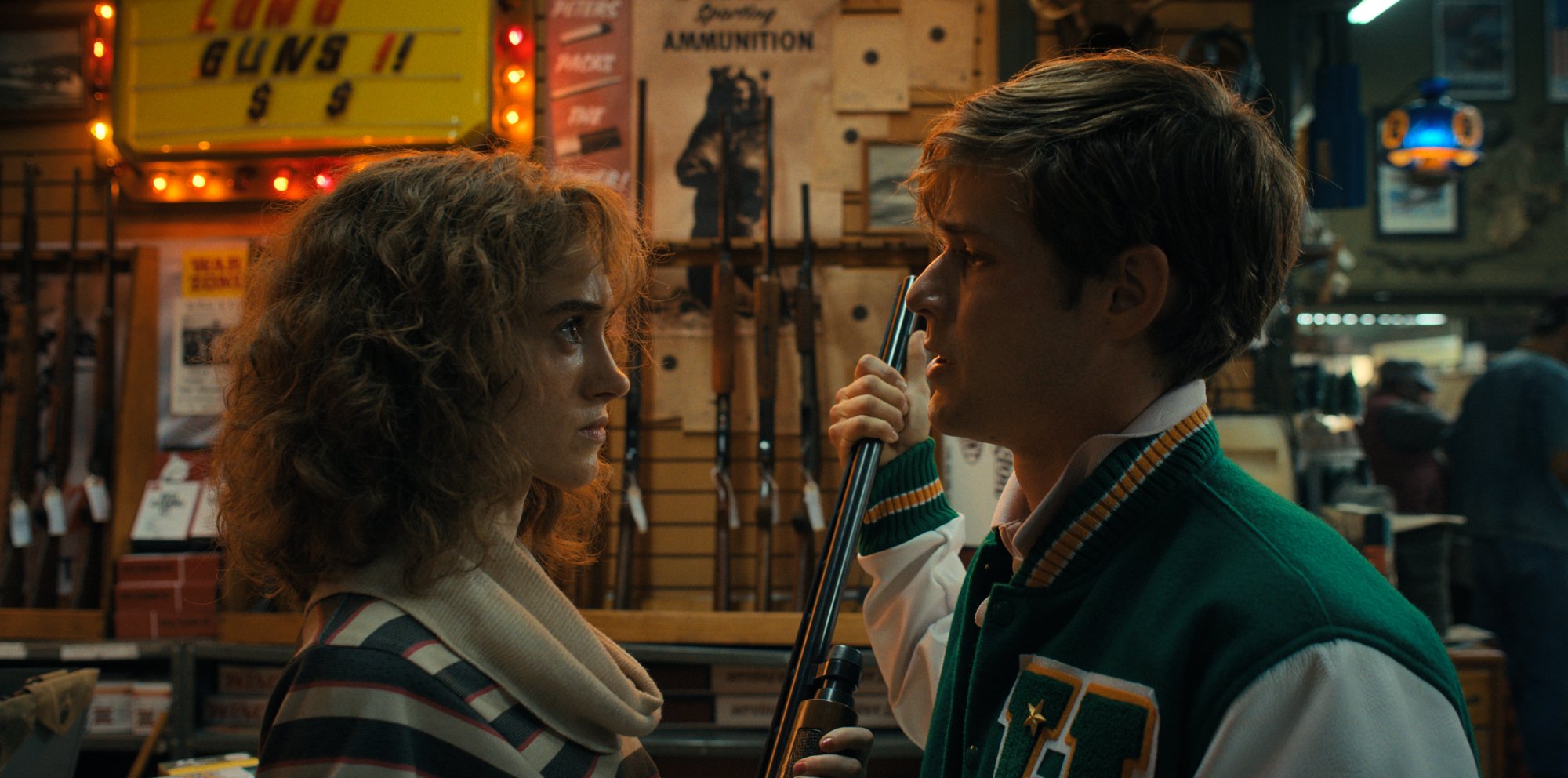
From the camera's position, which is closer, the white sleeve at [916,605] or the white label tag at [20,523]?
the white sleeve at [916,605]

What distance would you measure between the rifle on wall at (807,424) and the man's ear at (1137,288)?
205 centimetres

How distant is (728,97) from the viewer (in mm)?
3375

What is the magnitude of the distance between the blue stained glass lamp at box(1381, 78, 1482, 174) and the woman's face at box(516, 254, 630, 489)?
6277mm

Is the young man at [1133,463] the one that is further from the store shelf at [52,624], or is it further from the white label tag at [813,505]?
the store shelf at [52,624]

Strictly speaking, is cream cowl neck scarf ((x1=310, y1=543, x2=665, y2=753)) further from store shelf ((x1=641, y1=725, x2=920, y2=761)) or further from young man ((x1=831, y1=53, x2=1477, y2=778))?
store shelf ((x1=641, y1=725, x2=920, y2=761))

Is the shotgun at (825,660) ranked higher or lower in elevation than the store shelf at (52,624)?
higher

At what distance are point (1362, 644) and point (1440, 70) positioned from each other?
10.3 metres

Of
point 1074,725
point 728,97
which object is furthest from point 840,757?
point 728,97

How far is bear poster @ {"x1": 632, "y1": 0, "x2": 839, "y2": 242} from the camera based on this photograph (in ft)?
11.1

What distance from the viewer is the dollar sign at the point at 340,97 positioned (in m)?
3.32

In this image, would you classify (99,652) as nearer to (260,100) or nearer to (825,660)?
(260,100)

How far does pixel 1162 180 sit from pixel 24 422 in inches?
139

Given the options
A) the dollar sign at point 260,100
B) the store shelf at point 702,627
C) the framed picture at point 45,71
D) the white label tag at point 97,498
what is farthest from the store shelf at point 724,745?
the framed picture at point 45,71

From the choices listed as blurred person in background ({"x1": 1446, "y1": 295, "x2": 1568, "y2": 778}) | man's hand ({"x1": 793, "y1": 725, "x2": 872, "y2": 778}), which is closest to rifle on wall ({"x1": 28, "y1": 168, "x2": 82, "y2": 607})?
man's hand ({"x1": 793, "y1": 725, "x2": 872, "y2": 778})
